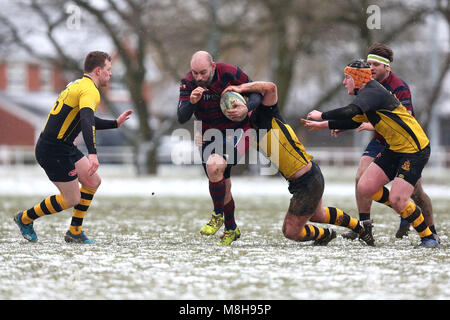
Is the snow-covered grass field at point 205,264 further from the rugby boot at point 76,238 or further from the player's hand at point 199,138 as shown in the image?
the player's hand at point 199,138

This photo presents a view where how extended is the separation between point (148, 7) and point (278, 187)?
27.0 ft

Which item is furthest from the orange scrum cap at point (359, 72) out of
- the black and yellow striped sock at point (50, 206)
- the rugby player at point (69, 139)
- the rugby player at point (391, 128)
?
the black and yellow striped sock at point (50, 206)

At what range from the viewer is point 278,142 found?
765 centimetres

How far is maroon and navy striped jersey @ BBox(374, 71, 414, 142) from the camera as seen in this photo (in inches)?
331

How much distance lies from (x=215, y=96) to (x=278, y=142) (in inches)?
30.0

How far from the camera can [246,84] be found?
25.1 ft

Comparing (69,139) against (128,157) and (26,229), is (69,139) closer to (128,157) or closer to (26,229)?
(26,229)

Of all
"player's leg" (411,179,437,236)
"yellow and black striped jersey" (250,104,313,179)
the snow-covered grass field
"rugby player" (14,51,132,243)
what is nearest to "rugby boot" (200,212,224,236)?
the snow-covered grass field

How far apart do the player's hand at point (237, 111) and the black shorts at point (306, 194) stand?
2.82ft

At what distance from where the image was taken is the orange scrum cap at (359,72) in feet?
24.9

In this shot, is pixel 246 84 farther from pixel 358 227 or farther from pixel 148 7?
pixel 148 7

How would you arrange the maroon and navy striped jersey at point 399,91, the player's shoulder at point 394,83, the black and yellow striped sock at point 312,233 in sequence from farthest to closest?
the player's shoulder at point 394,83 → the maroon and navy striped jersey at point 399,91 → the black and yellow striped sock at point 312,233

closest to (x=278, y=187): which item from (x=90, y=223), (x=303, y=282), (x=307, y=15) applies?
(x=307, y=15)

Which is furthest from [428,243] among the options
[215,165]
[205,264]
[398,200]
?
[205,264]
